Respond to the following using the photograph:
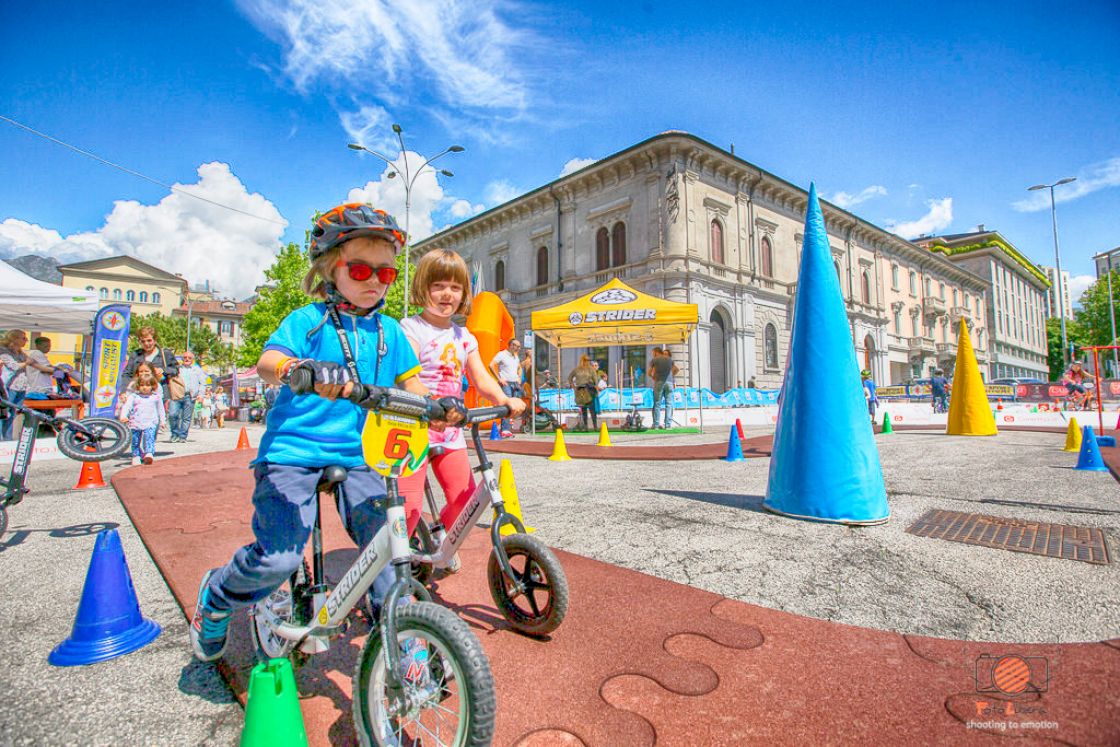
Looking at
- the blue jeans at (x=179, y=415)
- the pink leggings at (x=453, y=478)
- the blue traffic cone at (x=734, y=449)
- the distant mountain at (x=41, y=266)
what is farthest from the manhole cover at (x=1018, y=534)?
the distant mountain at (x=41, y=266)

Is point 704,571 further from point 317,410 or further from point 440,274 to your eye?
point 317,410

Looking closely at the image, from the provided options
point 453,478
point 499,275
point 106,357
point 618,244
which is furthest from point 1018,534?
point 499,275

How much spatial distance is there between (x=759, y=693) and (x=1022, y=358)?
7943cm

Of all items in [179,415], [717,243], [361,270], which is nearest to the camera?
[361,270]

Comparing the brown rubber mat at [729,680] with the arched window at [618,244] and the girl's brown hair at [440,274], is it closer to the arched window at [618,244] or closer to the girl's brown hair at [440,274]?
the girl's brown hair at [440,274]

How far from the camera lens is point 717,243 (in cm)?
2712

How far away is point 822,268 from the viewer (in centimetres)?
456

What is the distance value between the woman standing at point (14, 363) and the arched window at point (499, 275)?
26.0 m

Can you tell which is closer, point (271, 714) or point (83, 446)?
point (271, 714)

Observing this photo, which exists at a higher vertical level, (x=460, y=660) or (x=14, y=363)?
(x=14, y=363)

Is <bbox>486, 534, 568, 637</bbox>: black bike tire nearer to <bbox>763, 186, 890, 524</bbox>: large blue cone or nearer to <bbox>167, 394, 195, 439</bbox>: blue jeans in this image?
<bbox>763, 186, 890, 524</bbox>: large blue cone

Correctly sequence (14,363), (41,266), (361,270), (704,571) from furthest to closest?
(41,266)
(14,363)
(704,571)
(361,270)

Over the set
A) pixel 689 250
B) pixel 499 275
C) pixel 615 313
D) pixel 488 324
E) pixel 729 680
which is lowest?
pixel 729 680

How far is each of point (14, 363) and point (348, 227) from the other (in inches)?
456
